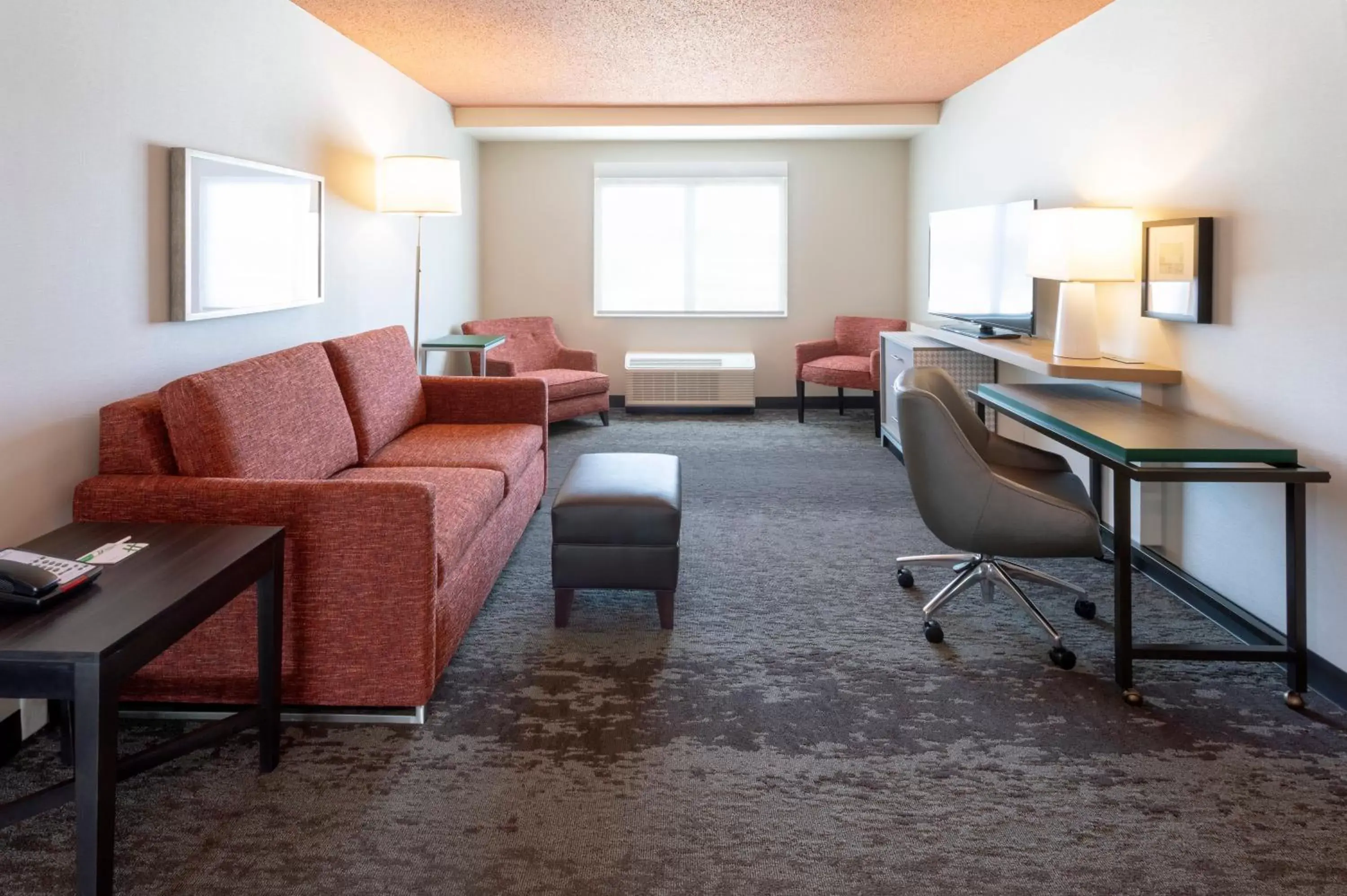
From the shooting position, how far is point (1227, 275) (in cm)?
340

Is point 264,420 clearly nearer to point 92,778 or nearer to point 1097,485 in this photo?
point 92,778

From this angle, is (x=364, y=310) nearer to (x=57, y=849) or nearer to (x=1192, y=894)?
(x=57, y=849)

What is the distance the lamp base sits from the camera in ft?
13.6

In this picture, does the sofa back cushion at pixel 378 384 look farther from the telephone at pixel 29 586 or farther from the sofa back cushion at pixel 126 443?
the telephone at pixel 29 586

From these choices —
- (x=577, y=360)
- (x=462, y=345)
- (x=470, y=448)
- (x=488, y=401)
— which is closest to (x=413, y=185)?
(x=462, y=345)

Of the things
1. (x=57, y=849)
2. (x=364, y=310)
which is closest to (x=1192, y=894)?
(x=57, y=849)

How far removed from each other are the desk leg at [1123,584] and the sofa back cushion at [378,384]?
104 inches

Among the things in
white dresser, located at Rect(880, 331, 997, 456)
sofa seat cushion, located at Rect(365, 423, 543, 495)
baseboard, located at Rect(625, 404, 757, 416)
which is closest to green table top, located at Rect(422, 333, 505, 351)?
sofa seat cushion, located at Rect(365, 423, 543, 495)

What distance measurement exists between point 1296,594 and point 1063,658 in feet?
2.01

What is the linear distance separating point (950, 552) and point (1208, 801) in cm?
216

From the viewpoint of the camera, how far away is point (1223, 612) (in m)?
3.37

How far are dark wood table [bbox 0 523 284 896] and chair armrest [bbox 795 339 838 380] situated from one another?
5701mm

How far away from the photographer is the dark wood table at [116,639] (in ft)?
5.46

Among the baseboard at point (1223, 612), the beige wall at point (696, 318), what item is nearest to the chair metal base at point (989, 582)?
the baseboard at point (1223, 612)
